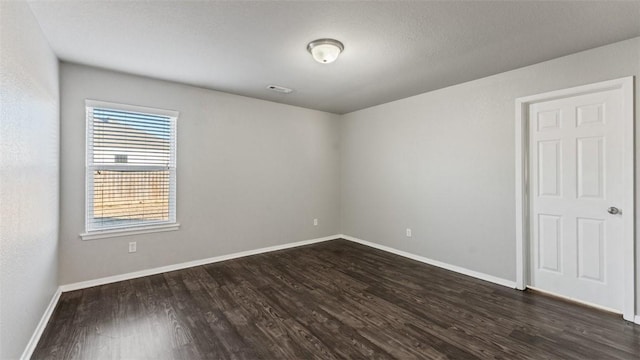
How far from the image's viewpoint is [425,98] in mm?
4125

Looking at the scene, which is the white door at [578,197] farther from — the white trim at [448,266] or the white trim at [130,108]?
the white trim at [130,108]

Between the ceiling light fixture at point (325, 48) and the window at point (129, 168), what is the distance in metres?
2.23

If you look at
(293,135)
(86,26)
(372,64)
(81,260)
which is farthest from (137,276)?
(372,64)

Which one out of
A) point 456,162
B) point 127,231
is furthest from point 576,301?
point 127,231

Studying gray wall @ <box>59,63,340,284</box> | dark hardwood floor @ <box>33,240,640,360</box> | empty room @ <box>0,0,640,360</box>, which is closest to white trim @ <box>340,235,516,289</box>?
empty room @ <box>0,0,640,360</box>

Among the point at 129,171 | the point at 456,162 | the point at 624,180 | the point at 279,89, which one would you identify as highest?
the point at 279,89

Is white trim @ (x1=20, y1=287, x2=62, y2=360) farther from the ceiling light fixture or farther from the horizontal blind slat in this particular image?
the ceiling light fixture

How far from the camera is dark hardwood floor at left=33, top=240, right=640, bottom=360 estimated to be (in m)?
2.06

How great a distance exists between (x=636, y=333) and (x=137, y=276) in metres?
5.00

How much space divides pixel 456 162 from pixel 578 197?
129 cm

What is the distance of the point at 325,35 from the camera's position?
2.42 m

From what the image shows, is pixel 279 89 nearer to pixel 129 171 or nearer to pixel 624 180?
pixel 129 171

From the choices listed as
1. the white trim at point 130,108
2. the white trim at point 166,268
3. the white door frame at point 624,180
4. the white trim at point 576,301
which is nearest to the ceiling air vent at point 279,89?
the white trim at point 130,108

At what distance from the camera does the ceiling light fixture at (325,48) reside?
2.49 meters
